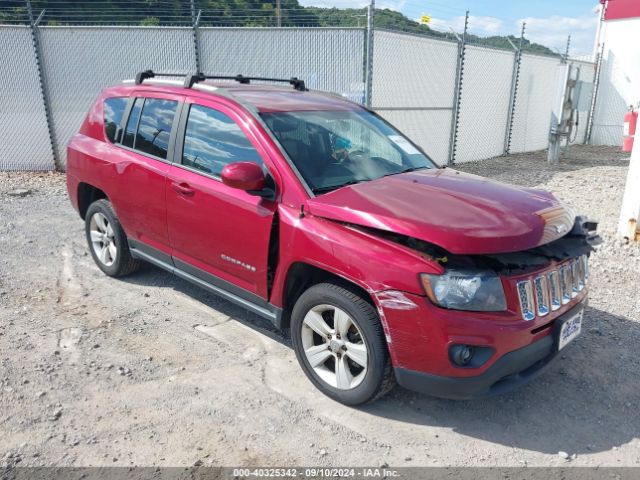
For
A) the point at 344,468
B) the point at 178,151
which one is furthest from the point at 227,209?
the point at 344,468

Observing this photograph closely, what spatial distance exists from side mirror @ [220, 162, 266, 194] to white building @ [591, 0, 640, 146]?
16.6 meters

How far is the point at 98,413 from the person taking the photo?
10.5 ft

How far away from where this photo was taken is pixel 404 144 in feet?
14.3

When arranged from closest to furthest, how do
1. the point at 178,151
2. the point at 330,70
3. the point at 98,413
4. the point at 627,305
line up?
the point at 98,413
the point at 178,151
the point at 627,305
the point at 330,70

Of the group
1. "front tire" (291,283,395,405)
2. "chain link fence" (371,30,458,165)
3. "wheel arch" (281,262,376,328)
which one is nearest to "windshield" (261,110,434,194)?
"wheel arch" (281,262,376,328)

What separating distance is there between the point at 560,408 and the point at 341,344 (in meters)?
1.43

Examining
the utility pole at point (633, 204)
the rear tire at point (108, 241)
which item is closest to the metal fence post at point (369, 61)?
the utility pole at point (633, 204)

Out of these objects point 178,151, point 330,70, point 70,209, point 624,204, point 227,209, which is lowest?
point 70,209

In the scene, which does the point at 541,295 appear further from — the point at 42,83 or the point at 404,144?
the point at 42,83

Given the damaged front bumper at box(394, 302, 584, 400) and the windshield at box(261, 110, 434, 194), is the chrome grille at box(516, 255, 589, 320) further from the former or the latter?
the windshield at box(261, 110, 434, 194)

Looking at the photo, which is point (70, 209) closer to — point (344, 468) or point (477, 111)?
point (344, 468)

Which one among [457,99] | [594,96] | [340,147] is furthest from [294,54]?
[594,96]

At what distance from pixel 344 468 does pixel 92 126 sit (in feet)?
13.0

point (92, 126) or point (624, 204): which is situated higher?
point (92, 126)
